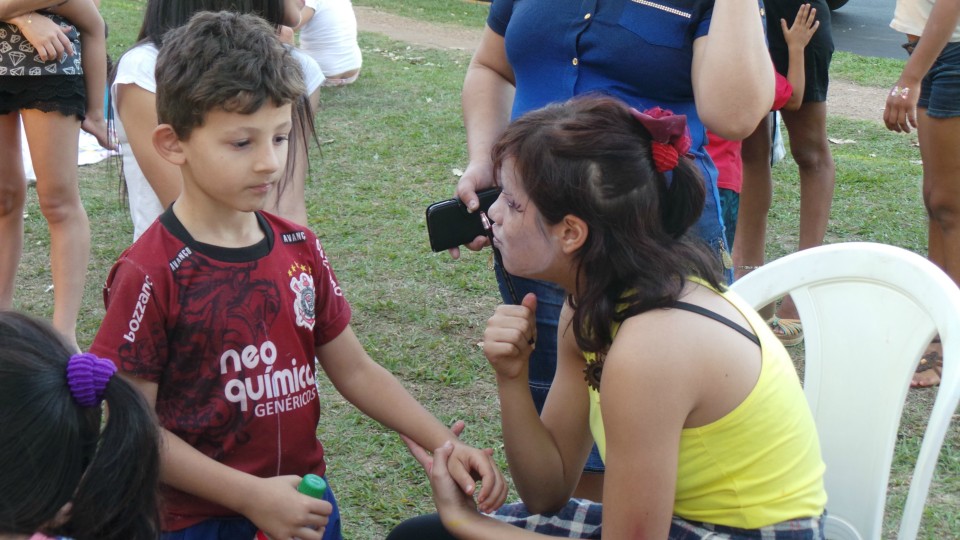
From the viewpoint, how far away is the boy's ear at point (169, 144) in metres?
1.89

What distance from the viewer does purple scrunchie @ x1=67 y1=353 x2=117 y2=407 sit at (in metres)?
1.40

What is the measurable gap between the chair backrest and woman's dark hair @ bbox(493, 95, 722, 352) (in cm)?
51

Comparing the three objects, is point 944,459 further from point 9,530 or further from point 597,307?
point 9,530

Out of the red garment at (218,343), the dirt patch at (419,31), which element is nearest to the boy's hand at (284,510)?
the red garment at (218,343)

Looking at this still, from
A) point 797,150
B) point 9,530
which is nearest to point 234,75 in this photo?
point 9,530

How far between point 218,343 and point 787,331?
2.96 metres

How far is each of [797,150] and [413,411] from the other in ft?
9.32

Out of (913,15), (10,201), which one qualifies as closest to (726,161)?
(913,15)

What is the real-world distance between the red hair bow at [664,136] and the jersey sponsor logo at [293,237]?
0.70 metres

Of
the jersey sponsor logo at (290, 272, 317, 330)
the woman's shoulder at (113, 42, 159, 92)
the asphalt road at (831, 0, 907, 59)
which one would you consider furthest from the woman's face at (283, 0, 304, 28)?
the asphalt road at (831, 0, 907, 59)

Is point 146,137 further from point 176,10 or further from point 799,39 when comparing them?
point 799,39

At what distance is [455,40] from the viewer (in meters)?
11.3

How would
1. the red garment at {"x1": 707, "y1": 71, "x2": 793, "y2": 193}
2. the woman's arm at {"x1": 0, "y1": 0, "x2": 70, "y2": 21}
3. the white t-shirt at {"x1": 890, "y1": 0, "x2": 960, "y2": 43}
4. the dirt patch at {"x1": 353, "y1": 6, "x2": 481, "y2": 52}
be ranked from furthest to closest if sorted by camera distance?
the dirt patch at {"x1": 353, "y1": 6, "x2": 481, "y2": 52} → the white t-shirt at {"x1": 890, "y1": 0, "x2": 960, "y2": 43} → the woman's arm at {"x1": 0, "y1": 0, "x2": 70, "y2": 21} → the red garment at {"x1": 707, "y1": 71, "x2": 793, "y2": 193}

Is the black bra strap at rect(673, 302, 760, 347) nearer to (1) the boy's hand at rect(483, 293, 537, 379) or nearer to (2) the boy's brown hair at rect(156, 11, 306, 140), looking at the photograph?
(1) the boy's hand at rect(483, 293, 537, 379)
